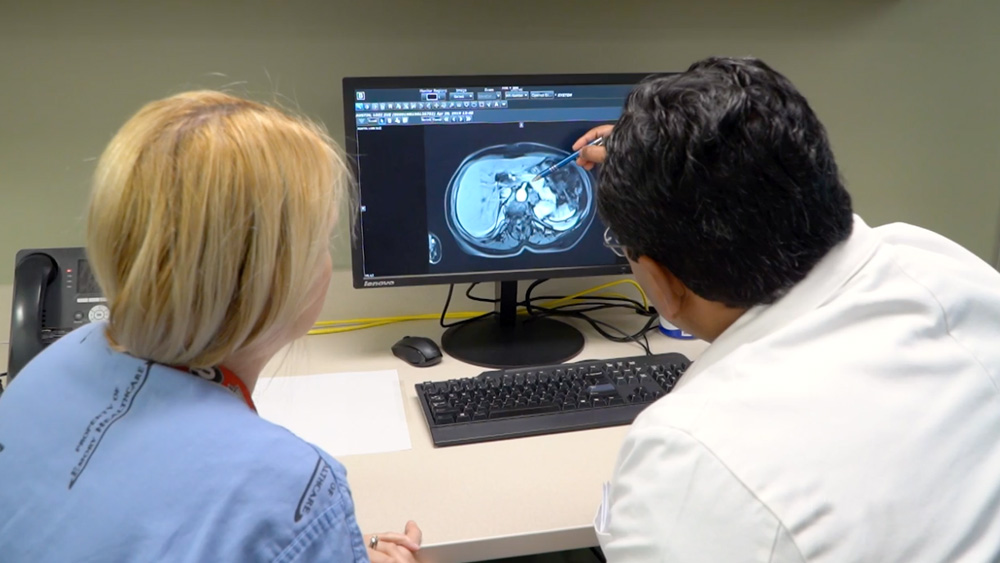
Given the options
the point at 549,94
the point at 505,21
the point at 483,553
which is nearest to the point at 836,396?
the point at 483,553

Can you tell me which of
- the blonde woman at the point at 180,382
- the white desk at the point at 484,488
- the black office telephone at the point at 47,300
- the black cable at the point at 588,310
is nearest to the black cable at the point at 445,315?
the black cable at the point at 588,310

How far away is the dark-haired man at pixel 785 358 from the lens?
68 cm

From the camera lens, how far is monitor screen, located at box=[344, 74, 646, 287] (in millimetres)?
1426

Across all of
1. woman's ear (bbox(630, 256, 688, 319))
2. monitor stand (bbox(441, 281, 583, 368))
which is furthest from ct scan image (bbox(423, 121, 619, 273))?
woman's ear (bbox(630, 256, 688, 319))

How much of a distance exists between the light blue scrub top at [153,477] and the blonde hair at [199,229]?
0.05 metres

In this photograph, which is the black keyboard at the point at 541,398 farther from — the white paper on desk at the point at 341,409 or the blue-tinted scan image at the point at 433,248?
the blue-tinted scan image at the point at 433,248

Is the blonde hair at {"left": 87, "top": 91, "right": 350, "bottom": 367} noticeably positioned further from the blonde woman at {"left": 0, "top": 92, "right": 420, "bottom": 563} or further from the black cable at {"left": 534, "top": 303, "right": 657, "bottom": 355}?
the black cable at {"left": 534, "top": 303, "right": 657, "bottom": 355}

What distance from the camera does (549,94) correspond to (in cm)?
147

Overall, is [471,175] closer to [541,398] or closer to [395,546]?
[541,398]

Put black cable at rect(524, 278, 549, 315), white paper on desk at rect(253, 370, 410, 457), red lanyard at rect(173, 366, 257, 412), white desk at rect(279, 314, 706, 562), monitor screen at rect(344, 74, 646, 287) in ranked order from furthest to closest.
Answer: black cable at rect(524, 278, 549, 315) < monitor screen at rect(344, 74, 646, 287) < white paper on desk at rect(253, 370, 410, 457) < white desk at rect(279, 314, 706, 562) < red lanyard at rect(173, 366, 257, 412)

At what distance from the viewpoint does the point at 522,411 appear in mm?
1259

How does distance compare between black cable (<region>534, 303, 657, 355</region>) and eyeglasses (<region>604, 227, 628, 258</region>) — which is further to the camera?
black cable (<region>534, 303, 657, 355</region>)

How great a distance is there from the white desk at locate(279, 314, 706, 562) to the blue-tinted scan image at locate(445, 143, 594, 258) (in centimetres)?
34

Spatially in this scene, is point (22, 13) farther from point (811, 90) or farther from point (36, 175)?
point (811, 90)
